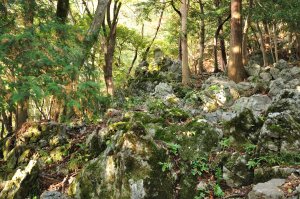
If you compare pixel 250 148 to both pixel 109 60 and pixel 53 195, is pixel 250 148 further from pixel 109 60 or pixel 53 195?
pixel 109 60

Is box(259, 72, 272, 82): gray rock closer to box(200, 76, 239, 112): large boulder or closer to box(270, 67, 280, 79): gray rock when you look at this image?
box(270, 67, 280, 79): gray rock

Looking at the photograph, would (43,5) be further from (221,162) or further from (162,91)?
(162,91)

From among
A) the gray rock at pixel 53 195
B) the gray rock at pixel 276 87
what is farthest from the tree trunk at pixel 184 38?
the gray rock at pixel 53 195

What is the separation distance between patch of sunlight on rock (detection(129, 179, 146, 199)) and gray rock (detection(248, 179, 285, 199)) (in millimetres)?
1776

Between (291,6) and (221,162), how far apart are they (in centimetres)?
1177

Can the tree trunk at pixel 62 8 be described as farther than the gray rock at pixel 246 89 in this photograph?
No

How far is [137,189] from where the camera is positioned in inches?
220

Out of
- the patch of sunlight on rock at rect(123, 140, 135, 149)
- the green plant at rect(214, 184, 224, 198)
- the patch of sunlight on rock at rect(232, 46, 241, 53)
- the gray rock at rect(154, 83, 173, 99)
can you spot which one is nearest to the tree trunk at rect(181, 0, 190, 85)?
the gray rock at rect(154, 83, 173, 99)

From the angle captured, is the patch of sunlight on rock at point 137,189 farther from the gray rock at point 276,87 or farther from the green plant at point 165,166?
the gray rock at point 276,87

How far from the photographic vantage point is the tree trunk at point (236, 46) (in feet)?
52.1

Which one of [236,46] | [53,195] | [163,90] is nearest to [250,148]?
[53,195]

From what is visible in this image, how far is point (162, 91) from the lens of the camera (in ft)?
54.1

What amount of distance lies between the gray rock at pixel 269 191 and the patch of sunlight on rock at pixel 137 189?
1776 millimetres

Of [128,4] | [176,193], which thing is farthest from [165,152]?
[128,4]
